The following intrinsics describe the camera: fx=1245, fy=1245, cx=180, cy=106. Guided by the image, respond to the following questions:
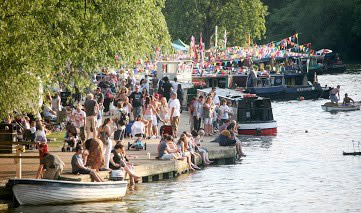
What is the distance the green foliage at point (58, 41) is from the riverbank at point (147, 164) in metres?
2.34

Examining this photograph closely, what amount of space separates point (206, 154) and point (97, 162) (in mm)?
9335

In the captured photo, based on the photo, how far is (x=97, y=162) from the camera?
35.1 meters

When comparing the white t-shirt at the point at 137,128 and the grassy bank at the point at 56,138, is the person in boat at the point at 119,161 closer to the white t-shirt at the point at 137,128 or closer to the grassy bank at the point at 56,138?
the grassy bank at the point at 56,138

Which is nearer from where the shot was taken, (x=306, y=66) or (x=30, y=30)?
(x=30, y=30)

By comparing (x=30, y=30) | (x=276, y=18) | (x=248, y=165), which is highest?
(x=276, y=18)

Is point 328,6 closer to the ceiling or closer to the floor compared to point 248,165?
closer to the ceiling

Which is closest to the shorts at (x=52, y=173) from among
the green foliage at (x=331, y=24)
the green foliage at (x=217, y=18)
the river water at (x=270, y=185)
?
the river water at (x=270, y=185)

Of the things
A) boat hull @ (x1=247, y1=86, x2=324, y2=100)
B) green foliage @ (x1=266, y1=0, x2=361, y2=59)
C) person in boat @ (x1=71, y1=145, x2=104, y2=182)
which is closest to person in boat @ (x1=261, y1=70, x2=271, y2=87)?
boat hull @ (x1=247, y1=86, x2=324, y2=100)

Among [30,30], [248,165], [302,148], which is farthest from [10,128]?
[302,148]

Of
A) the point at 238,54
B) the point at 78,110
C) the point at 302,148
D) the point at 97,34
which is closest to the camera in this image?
the point at 97,34

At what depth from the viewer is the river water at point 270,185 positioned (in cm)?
3528

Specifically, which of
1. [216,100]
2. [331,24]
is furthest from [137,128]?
[331,24]

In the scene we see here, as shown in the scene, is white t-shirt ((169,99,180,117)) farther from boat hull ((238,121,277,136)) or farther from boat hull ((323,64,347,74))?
boat hull ((323,64,347,74))

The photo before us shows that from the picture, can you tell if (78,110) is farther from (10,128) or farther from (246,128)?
(246,128)
